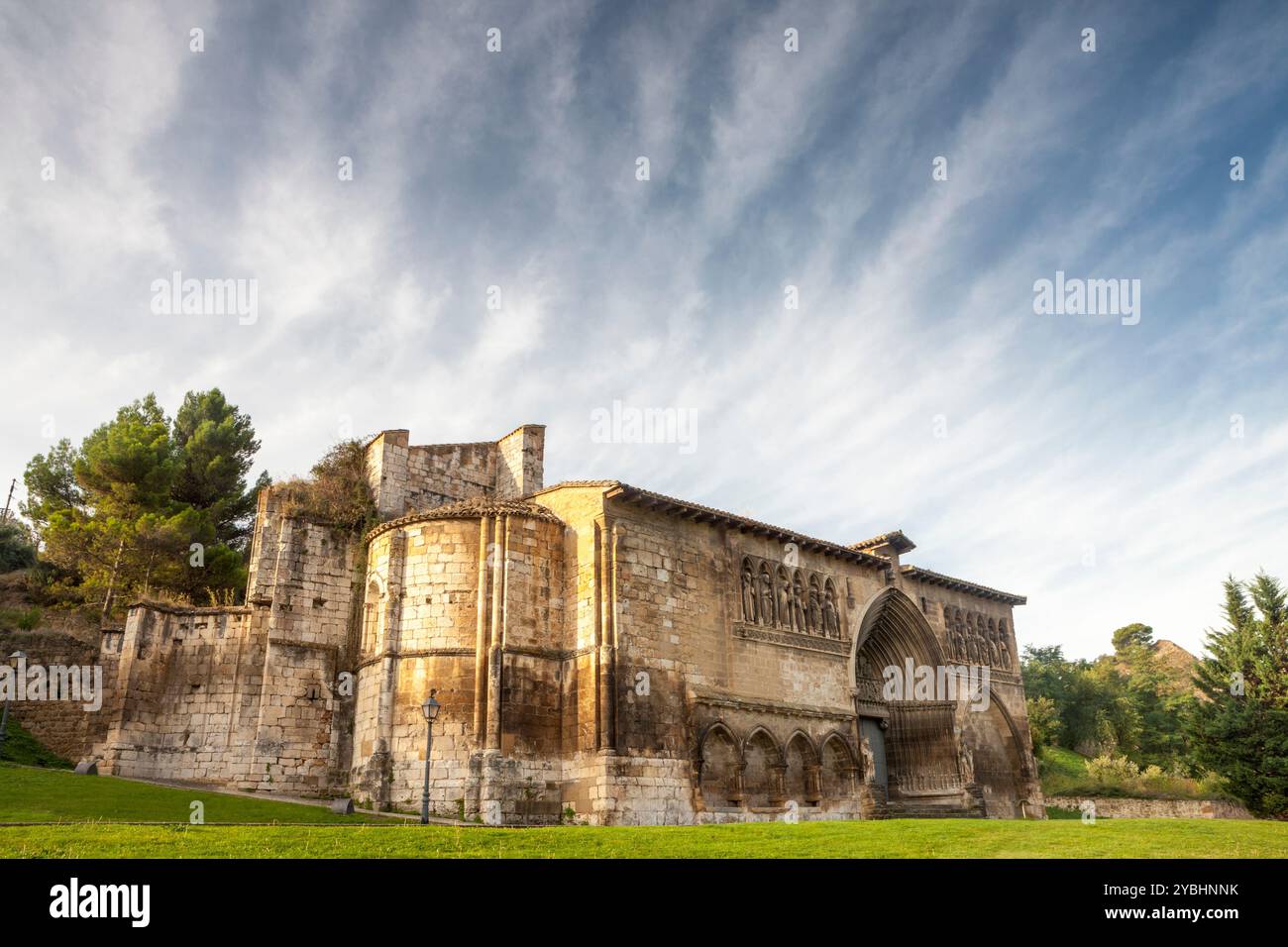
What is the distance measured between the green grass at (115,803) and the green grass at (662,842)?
241 cm

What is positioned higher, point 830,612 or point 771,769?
point 830,612

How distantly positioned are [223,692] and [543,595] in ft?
28.3

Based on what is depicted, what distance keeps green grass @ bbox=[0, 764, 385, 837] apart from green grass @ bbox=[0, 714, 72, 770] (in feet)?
5.89

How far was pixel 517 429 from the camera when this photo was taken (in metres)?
29.5

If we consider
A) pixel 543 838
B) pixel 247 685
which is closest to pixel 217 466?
pixel 247 685

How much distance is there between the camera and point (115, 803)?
56.0 ft

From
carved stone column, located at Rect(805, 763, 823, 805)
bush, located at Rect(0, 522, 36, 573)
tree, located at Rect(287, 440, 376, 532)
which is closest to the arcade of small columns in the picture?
carved stone column, located at Rect(805, 763, 823, 805)

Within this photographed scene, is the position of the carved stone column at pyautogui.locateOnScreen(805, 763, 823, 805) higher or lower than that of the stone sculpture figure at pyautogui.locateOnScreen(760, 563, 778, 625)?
lower

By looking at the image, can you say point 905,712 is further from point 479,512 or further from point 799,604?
point 479,512

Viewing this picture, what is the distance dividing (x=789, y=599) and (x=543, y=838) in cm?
1452

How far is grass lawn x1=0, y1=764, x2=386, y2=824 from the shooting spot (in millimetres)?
15477

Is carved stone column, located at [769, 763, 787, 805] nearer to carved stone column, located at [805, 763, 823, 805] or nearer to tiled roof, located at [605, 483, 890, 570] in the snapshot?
carved stone column, located at [805, 763, 823, 805]
